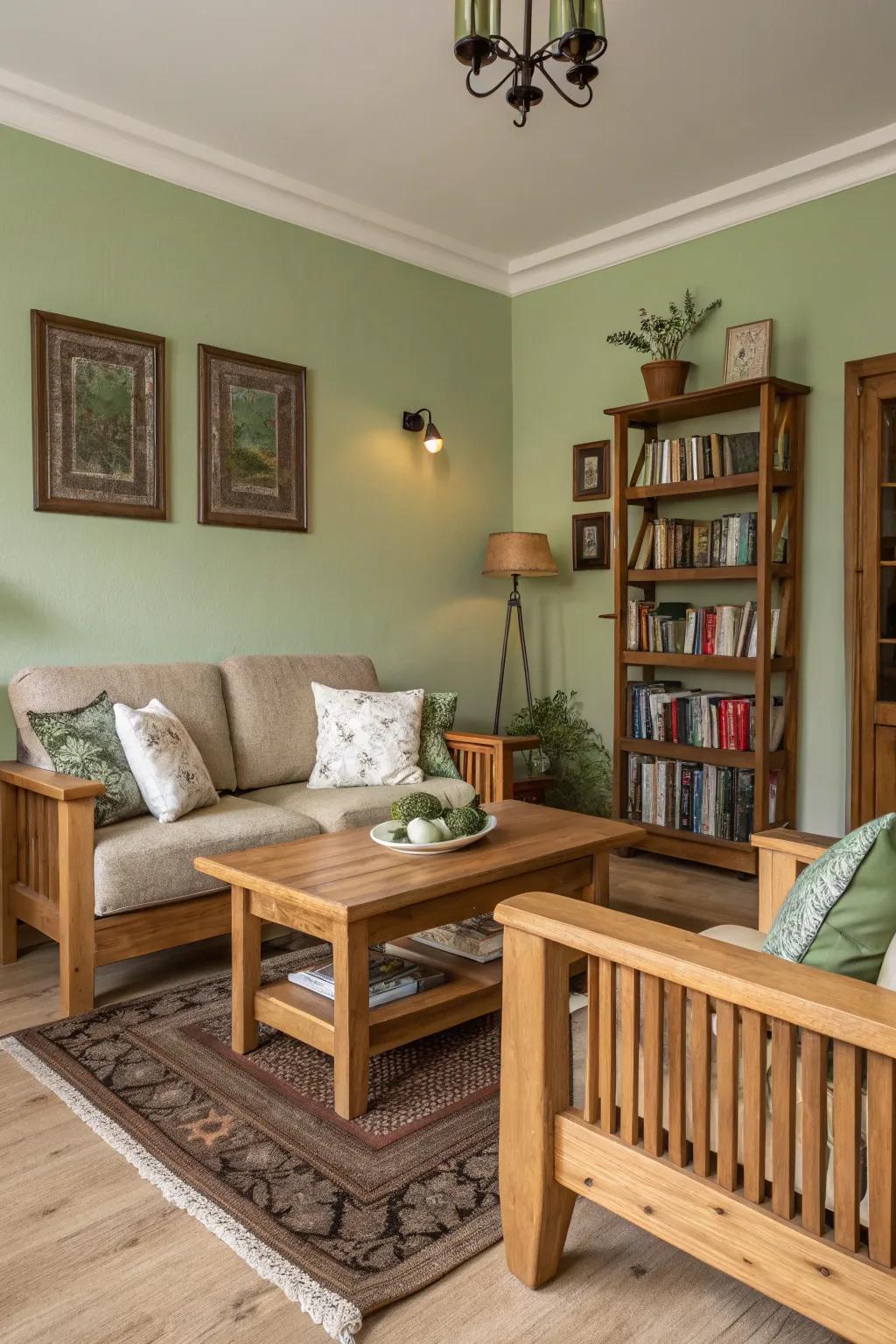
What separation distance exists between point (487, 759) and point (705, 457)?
157cm

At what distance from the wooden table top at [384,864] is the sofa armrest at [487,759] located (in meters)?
0.84

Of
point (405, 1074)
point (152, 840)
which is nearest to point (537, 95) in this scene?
point (152, 840)

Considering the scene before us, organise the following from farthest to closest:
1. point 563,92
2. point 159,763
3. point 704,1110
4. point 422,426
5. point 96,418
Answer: point 422,426, point 96,418, point 159,763, point 563,92, point 704,1110

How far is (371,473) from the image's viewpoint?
4.41 metres

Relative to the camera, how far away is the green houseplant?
4.69 m

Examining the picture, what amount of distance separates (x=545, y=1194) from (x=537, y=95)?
246 cm

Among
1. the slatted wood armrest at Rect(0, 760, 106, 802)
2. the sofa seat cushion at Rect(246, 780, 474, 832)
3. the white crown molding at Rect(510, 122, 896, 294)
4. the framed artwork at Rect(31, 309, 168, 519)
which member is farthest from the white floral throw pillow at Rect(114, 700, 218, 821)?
the white crown molding at Rect(510, 122, 896, 294)

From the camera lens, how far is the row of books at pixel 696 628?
12.6 feet

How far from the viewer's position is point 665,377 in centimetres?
410

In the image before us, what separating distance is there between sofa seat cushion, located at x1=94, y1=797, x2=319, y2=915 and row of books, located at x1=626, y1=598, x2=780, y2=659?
6.15 feet

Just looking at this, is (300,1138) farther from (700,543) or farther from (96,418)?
(700,543)

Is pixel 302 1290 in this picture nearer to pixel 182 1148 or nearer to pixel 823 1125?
pixel 182 1148

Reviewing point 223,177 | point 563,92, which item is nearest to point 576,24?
point 563,92

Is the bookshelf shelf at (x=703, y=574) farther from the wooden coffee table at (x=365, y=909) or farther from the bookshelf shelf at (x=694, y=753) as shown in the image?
the wooden coffee table at (x=365, y=909)
